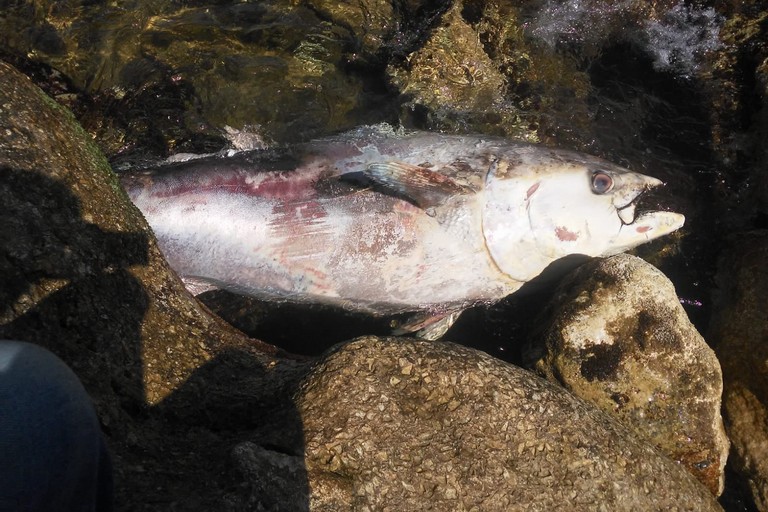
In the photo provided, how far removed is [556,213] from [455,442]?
5.62ft

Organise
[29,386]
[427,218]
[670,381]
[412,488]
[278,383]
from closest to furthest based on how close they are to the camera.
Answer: [29,386] → [412,488] → [278,383] → [670,381] → [427,218]

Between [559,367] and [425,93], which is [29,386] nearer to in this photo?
[559,367]

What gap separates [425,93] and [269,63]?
52.9 inches

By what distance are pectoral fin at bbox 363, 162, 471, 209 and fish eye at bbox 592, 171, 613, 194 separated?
87 cm

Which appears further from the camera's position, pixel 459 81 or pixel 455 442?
pixel 459 81

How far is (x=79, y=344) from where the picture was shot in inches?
89.0

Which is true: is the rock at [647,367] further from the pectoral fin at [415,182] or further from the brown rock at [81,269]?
the brown rock at [81,269]

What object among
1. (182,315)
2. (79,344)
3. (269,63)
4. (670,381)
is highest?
(269,63)

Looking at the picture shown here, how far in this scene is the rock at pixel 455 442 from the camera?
7.27 ft

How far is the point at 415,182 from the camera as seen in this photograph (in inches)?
129

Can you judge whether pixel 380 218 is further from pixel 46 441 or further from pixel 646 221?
pixel 46 441

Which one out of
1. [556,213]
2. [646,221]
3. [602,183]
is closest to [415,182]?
[556,213]

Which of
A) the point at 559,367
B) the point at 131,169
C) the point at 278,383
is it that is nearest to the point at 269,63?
the point at 131,169

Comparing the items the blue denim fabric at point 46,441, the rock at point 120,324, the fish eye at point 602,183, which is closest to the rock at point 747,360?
the fish eye at point 602,183
